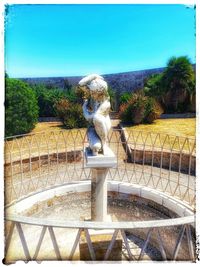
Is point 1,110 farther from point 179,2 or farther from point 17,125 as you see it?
point 17,125

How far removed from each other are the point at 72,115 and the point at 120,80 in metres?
11.0

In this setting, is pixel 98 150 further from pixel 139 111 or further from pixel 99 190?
pixel 139 111

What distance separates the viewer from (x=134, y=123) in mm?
13727

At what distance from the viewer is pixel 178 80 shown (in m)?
16.2

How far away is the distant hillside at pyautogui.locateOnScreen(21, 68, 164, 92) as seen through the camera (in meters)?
22.3

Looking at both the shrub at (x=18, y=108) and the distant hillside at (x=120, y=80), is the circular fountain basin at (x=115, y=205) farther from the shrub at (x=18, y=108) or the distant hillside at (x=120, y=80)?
the distant hillside at (x=120, y=80)

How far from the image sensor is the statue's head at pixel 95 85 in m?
3.94

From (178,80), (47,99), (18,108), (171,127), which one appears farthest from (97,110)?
(47,99)

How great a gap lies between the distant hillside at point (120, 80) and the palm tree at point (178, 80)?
5.30m

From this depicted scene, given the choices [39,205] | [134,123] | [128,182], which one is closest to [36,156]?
[39,205]

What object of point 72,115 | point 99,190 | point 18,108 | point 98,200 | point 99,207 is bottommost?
point 99,207

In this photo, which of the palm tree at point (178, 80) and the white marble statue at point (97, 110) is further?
the palm tree at point (178, 80)

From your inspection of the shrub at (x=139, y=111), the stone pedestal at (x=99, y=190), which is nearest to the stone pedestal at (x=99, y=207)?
the stone pedestal at (x=99, y=190)

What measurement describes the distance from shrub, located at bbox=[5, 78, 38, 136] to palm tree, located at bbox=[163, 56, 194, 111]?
8301mm
